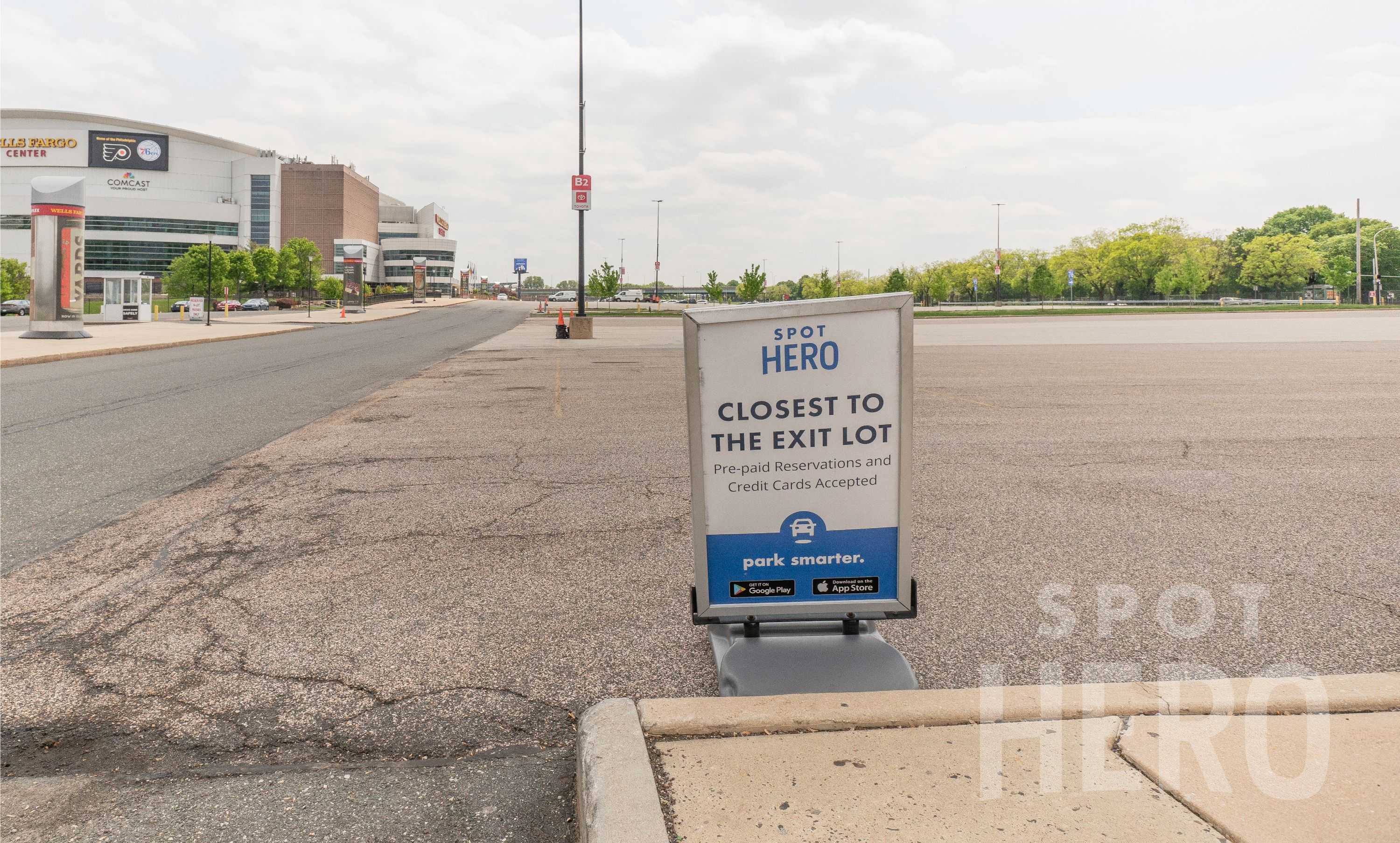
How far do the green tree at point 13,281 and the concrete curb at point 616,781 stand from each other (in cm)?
9233

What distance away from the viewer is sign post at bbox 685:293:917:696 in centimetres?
341

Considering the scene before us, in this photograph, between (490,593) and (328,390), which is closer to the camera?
(490,593)

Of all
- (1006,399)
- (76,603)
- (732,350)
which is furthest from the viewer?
(1006,399)

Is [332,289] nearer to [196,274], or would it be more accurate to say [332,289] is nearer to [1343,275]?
[196,274]

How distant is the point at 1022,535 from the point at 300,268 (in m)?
118

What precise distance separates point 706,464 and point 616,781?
119 centimetres

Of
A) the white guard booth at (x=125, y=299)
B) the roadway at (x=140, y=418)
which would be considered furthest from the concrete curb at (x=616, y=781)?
the white guard booth at (x=125, y=299)

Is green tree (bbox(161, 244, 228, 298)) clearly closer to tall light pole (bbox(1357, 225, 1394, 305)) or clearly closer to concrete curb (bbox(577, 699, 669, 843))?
concrete curb (bbox(577, 699, 669, 843))

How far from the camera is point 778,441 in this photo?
11.4 feet

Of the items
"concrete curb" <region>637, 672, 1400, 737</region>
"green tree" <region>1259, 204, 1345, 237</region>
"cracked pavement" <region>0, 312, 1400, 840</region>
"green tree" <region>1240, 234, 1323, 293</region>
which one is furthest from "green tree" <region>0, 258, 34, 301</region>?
"green tree" <region>1259, 204, 1345, 237</region>

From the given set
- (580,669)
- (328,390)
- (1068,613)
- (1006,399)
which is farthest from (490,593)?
(328,390)

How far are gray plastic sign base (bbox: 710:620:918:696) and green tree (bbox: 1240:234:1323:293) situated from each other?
115872mm

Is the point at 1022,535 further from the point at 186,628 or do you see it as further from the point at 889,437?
the point at 186,628

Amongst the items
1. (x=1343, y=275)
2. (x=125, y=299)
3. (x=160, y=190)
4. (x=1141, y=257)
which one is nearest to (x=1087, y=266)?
(x=1141, y=257)
